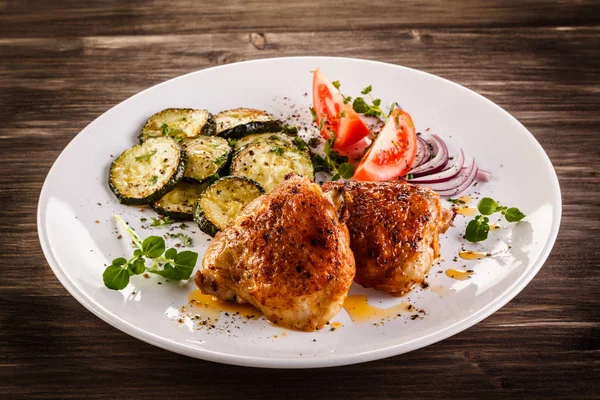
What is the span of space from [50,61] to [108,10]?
1.04 m

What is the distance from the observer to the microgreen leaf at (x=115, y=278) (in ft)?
11.7

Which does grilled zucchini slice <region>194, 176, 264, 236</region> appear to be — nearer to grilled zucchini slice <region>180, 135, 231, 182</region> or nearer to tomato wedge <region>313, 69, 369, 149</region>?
grilled zucchini slice <region>180, 135, 231, 182</region>

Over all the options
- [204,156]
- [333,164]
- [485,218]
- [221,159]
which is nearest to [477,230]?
[485,218]

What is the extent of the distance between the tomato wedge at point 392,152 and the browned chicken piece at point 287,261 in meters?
0.97

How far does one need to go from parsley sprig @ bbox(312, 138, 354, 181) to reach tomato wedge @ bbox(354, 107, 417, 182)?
7 centimetres

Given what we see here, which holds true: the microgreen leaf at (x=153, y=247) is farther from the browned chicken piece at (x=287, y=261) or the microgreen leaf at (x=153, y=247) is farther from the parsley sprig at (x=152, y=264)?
the browned chicken piece at (x=287, y=261)

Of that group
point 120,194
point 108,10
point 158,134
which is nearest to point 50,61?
point 108,10

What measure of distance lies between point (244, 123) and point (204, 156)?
0.48 metres

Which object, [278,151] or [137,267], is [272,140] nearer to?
[278,151]

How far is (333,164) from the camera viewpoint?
463 cm

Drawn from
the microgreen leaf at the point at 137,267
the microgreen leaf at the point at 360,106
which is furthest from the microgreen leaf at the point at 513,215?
the microgreen leaf at the point at 137,267

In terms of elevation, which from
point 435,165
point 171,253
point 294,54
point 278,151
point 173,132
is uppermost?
point 294,54

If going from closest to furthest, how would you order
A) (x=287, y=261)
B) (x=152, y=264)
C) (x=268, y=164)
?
(x=287, y=261), (x=152, y=264), (x=268, y=164)

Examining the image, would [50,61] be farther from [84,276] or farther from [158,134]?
[84,276]
